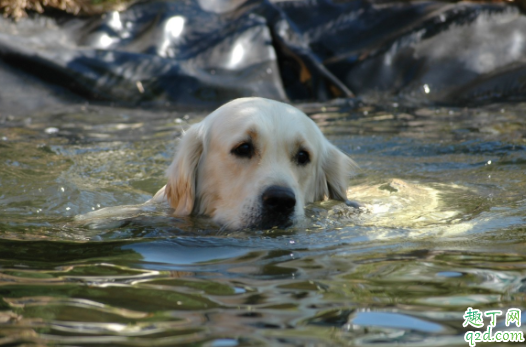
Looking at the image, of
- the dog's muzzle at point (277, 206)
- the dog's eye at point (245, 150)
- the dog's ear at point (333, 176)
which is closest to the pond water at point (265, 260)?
the dog's muzzle at point (277, 206)

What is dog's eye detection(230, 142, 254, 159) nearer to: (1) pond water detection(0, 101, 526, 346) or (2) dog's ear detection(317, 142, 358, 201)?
(1) pond water detection(0, 101, 526, 346)

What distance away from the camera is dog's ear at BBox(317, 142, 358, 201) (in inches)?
203

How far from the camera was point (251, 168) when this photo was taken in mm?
4301

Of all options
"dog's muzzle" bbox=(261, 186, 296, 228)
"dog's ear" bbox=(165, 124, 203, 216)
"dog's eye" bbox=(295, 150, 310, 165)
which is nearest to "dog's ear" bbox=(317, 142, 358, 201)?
"dog's eye" bbox=(295, 150, 310, 165)

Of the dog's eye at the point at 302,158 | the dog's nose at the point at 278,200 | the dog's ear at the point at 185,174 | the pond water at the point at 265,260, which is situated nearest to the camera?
the pond water at the point at 265,260

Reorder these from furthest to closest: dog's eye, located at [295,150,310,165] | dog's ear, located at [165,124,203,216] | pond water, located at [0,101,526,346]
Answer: dog's ear, located at [165,124,203,216] → dog's eye, located at [295,150,310,165] → pond water, located at [0,101,526,346]

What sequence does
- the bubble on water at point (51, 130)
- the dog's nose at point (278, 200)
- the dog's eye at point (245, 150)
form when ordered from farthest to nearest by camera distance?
the bubble on water at point (51, 130), the dog's eye at point (245, 150), the dog's nose at point (278, 200)

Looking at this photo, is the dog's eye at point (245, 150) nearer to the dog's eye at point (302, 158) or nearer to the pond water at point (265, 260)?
the dog's eye at point (302, 158)

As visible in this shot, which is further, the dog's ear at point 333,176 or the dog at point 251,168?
the dog's ear at point 333,176

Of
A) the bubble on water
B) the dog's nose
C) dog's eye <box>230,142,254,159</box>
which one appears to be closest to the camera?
the dog's nose

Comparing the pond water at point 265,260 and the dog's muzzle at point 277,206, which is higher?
the dog's muzzle at point 277,206

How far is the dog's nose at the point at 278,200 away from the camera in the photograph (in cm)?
396

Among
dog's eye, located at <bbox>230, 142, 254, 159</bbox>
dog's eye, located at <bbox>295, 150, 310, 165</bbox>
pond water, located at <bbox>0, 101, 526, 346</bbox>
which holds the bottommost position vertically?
pond water, located at <bbox>0, 101, 526, 346</bbox>

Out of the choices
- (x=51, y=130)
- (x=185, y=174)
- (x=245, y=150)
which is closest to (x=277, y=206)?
(x=245, y=150)
